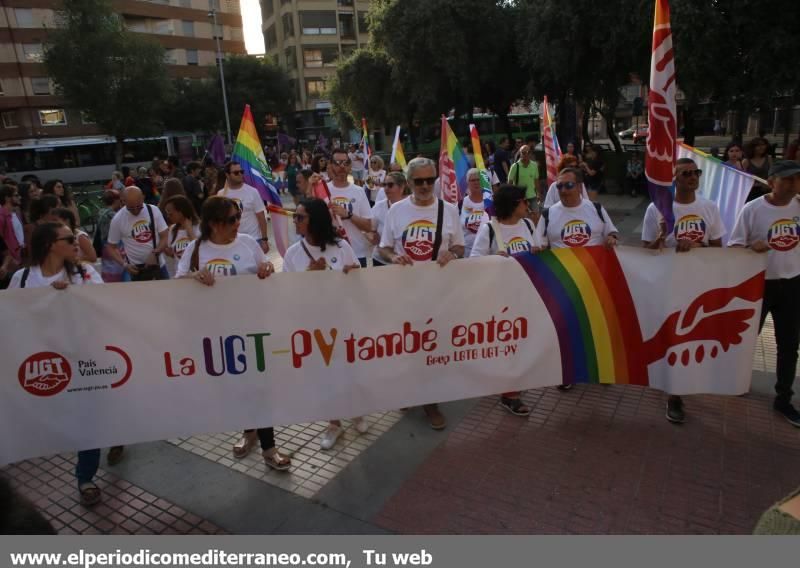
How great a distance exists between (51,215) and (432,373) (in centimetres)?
402

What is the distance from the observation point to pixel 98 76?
30.2 meters

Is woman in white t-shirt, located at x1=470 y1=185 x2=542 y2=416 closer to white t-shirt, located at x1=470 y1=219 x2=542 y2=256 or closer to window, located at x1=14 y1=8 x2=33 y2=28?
white t-shirt, located at x1=470 y1=219 x2=542 y2=256

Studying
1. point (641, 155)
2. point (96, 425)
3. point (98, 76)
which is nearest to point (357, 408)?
point (96, 425)

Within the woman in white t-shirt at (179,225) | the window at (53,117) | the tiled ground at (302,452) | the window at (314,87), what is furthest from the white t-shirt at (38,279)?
the window at (314,87)

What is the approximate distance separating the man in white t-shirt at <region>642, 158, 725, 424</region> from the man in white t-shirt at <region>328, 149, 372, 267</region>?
8.75ft

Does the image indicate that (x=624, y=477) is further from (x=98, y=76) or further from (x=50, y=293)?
(x=98, y=76)

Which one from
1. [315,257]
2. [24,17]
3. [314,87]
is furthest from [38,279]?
[314,87]

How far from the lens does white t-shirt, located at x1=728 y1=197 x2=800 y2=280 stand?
4082mm

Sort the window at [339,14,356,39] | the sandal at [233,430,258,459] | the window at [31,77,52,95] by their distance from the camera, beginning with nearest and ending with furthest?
the sandal at [233,430,258,459], the window at [31,77,52,95], the window at [339,14,356,39]

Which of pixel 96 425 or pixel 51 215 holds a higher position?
pixel 51 215

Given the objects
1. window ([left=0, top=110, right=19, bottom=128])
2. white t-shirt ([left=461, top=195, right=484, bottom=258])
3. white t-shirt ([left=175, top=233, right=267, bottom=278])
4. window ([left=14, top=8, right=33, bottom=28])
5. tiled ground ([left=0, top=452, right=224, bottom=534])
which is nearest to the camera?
tiled ground ([left=0, top=452, right=224, bottom=534])

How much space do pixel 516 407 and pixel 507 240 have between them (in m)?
1.37

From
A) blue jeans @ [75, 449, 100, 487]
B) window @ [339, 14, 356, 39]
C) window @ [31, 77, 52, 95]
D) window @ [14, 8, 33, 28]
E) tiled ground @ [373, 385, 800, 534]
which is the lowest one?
tiled ground @ [373, 385, 800, 534]

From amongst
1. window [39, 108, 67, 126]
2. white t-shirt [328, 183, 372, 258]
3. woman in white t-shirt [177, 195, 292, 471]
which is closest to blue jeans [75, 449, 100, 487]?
woman in white t-shirt [177, 195, 292, 471]
